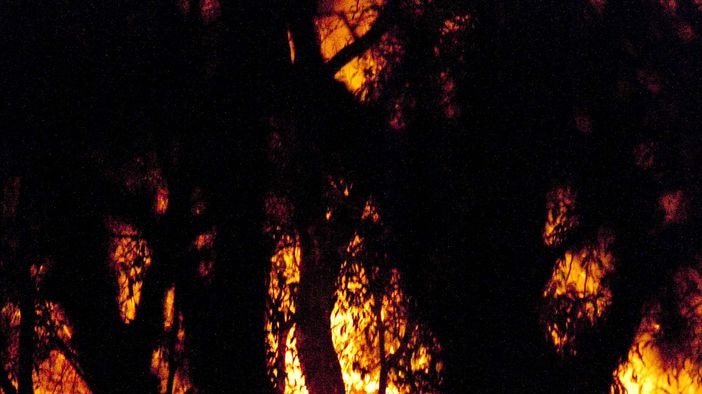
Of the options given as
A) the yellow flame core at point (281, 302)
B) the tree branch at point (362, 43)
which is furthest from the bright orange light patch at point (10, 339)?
the tree branch at point (362, 43)

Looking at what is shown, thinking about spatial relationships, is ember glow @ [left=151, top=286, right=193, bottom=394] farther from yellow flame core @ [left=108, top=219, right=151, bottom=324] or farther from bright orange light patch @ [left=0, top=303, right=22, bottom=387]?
bright orange light patch @ [left=0, top=303, right=22, bottom=387]

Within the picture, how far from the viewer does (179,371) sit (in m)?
5.03

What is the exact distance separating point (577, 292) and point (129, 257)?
3.47 meters

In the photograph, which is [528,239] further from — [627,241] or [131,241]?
[131,241]

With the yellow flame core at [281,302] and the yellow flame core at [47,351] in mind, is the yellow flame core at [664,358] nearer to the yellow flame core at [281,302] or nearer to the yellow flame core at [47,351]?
the yellow flame core at [281,302]

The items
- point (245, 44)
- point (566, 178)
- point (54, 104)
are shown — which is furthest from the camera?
point (566, 178)

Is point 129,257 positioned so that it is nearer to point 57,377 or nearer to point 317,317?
point 57,377

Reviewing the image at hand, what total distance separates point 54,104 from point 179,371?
2154 millimetres

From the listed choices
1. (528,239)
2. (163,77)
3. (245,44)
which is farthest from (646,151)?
(163,77)

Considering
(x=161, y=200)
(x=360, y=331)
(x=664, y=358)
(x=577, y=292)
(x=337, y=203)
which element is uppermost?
(x=161, y=200)

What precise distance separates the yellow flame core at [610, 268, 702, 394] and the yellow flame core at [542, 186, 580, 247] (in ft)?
3.32

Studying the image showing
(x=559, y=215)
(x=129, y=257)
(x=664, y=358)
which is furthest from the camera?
(x=664, y=358)

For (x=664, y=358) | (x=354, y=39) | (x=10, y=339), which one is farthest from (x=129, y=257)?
(x=664, y=358)

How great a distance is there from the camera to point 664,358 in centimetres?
546
